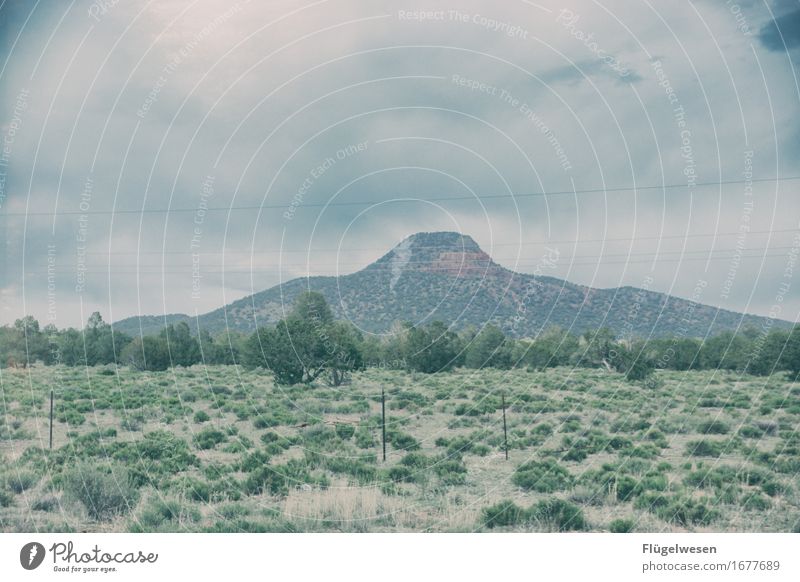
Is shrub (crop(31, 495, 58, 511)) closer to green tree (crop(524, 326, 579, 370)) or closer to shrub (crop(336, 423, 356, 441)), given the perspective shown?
shrub (crop(336, 423, 356, 441))

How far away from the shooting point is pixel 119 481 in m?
16.6

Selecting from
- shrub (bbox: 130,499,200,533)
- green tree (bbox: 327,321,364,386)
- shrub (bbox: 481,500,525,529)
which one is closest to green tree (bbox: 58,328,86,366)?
green tree (bbox: 327,321,364,386)

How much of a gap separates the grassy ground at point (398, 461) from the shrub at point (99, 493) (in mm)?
44

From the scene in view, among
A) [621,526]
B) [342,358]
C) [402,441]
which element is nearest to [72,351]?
[342,358]

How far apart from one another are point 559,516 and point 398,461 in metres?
7.53

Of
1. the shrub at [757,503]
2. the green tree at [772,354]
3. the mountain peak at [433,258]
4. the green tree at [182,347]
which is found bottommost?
the shrub at [757,503]

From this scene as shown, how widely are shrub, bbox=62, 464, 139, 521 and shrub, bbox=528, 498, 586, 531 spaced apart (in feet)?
29.4

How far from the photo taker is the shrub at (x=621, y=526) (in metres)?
14.9

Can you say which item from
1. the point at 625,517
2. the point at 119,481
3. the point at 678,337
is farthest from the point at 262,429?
the point at 678,337

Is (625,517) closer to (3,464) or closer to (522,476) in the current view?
(522,476)

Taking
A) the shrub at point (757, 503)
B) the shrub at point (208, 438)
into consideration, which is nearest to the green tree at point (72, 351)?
the shrub at point (208, 438)

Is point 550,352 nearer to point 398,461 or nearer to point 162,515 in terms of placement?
point 398,461

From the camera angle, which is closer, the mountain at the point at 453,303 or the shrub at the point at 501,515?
the shrub at the point at 501,515

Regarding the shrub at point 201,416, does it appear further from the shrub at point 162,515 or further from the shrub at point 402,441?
the shrub at point 162,515
